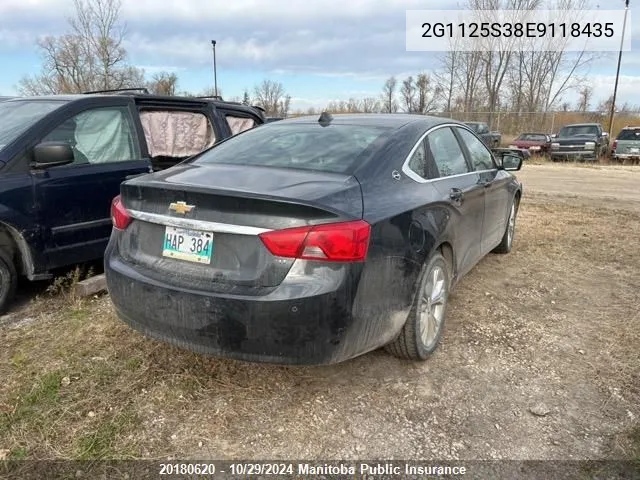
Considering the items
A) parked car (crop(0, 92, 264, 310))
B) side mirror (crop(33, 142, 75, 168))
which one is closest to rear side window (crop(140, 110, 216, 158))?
parked car (crop(0, 92, 264, 310))

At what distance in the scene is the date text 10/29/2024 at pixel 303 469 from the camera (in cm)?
222

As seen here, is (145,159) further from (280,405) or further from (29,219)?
(280,405)

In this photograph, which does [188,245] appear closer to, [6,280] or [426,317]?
[426,317]

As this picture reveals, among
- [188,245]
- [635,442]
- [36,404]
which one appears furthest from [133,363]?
[635,442]

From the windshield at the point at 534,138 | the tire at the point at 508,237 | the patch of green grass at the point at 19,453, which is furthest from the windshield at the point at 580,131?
the patch of green grass at the point at 19,453

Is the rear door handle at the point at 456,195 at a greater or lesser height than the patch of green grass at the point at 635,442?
greater

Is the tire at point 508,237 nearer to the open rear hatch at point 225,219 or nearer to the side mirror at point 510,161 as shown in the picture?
the side mirror at point 510,161

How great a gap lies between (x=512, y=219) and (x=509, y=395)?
3185 millimetres

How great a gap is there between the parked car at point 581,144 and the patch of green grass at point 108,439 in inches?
860

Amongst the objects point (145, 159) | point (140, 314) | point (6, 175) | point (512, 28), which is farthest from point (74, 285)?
point (512, 28)

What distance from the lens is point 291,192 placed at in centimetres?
233

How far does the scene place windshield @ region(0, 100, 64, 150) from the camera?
3835 millimetres

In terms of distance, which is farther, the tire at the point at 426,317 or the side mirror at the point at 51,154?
the side mirror at the point at 51,154

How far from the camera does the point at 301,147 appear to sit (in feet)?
10.3
